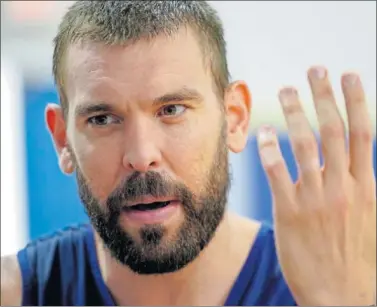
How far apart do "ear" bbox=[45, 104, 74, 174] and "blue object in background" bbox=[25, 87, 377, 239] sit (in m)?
0.25

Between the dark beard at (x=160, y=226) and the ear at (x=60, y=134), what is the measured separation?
4cm

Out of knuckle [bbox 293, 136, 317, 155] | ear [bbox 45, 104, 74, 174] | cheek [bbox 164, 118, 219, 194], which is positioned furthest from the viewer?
ear [bbox 45, 104, 74, 174]

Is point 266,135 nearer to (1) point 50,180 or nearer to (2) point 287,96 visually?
(2) point 287,96

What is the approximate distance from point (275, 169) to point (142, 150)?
0.16 metres

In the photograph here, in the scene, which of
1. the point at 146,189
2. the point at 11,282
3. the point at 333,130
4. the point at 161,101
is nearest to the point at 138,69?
the point at 161,101

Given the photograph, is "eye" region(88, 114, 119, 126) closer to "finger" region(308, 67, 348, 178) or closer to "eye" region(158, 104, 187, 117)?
"eye" region(158, 104, 187, 117)

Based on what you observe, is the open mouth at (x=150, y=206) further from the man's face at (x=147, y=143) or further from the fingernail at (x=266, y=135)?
the fingernail at (x=266, y=135)

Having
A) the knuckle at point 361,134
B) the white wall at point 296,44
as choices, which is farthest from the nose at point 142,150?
the white wall at point 296,44

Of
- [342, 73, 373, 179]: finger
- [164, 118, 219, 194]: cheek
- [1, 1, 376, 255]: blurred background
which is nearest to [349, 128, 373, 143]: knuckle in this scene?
[342, 73, 373, 179]: finger

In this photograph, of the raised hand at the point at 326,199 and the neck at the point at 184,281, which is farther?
the neck at the point at 184,281

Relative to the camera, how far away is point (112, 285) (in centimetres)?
95

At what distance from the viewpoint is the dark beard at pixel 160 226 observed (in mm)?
787

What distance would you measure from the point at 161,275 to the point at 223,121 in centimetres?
24

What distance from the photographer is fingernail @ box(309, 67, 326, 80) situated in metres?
0.72
